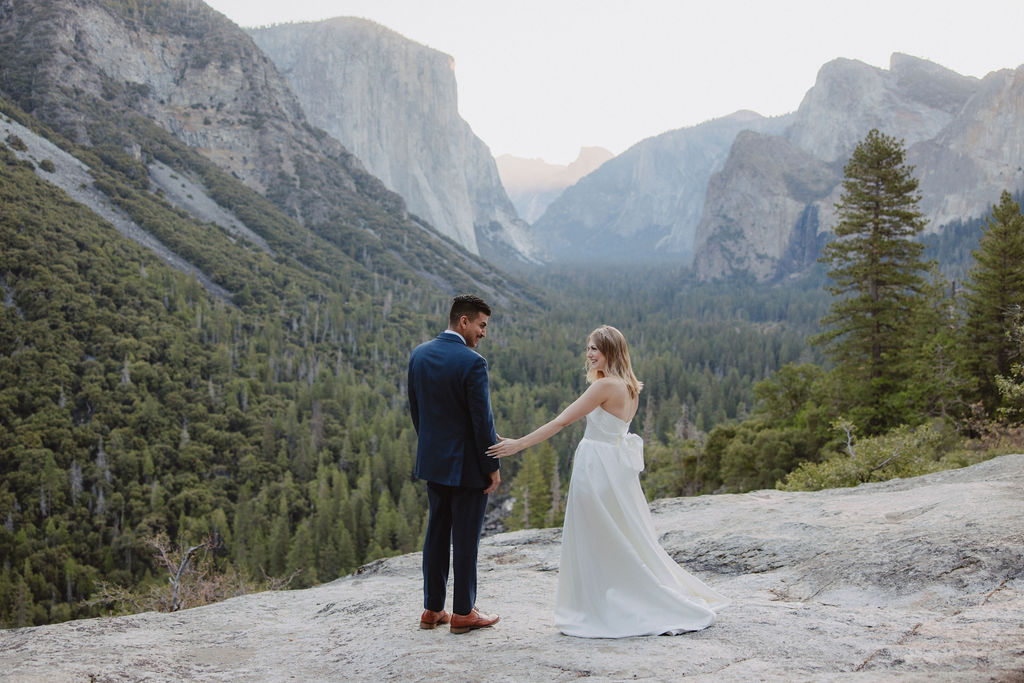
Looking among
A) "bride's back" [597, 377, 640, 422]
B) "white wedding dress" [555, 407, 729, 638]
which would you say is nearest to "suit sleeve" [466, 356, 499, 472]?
"white wedding dress" [555, 407, 729, 638]

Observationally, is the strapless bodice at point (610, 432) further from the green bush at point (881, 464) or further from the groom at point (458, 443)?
the green bush at point (881, 464)

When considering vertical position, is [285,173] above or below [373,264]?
above

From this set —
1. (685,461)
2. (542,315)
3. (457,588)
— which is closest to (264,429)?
(685,461)

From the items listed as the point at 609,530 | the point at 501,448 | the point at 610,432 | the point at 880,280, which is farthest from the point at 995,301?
the point at 501,448

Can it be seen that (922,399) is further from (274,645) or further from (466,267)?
(466,267)

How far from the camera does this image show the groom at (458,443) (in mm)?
5719

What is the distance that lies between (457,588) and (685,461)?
37.2 metres

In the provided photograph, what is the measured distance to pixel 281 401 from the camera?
278ft

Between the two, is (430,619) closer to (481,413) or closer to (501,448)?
(501,448)

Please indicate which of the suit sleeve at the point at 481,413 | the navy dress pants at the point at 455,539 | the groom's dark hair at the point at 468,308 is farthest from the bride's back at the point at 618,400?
the navy dress pants at the point at 455,539

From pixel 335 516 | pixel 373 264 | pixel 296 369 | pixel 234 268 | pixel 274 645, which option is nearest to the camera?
pixel 274 645

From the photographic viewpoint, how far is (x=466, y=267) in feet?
650

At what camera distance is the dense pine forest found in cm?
2217

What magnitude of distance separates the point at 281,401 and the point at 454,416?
8571 cm
